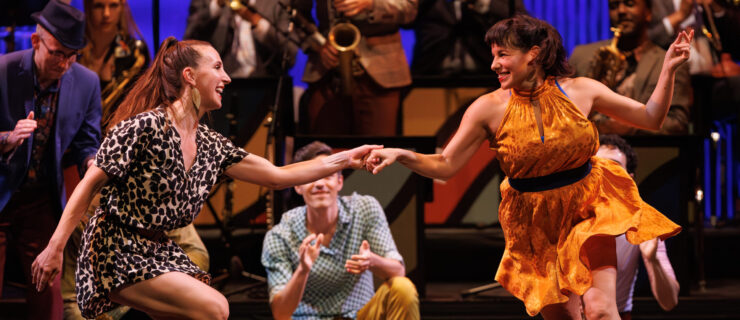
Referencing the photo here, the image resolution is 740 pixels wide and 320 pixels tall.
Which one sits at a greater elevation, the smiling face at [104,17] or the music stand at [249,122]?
the smiling face at [104,17]

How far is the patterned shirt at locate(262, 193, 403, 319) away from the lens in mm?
4473

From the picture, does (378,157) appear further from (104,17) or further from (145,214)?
(104,17)

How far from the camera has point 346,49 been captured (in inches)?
228

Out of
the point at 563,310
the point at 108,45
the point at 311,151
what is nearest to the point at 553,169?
the point at 563,310

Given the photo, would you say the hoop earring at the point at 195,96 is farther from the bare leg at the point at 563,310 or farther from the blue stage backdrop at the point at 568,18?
the blue stage backdrop at the point at 568,18

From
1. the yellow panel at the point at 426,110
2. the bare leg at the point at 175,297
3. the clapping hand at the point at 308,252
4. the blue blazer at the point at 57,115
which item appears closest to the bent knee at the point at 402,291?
the clapping hand at the point at 308,252

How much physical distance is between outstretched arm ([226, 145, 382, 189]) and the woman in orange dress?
22cm

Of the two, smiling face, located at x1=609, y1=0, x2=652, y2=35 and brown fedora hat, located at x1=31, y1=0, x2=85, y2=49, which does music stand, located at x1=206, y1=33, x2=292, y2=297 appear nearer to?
brown fedora hat, located at x1=31, y1=0, x2=85, y2=49

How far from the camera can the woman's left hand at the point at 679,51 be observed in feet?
10.7

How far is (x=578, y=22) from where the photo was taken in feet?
24.9

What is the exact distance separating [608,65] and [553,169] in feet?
9.17

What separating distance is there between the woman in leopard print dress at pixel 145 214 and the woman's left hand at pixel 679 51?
68.1 inches

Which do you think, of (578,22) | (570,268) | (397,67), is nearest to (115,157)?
(570,268)

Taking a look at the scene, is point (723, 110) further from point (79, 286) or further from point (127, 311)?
point (79, 286)
